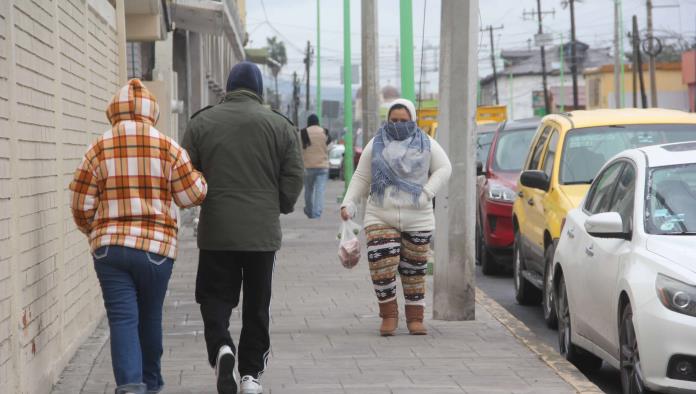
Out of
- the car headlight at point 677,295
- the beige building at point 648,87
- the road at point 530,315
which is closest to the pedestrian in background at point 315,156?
the road at point 530,315

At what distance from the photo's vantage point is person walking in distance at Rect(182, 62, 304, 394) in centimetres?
735

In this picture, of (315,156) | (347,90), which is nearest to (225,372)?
(315,156)

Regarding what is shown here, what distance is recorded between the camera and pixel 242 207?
7.35m

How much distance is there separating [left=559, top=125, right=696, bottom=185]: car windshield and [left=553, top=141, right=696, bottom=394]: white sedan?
2428mm

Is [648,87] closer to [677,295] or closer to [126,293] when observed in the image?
[677,295]

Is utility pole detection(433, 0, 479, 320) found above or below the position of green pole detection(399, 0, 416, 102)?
below

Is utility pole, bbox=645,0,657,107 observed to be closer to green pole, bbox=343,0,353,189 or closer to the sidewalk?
green pole, bbox=343,0,353,189

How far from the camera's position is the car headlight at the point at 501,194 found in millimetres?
15266

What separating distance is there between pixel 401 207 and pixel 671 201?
239 centimetres

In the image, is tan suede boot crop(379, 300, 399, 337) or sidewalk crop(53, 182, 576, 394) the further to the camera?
tan suede boot crop(379, 300, 399, 337)

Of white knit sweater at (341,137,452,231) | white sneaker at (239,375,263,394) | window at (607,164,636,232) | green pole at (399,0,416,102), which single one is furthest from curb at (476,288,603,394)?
green pole at (399,0,416,102)

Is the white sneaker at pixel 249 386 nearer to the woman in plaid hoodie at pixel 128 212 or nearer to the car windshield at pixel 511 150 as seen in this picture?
the woman in plaid hoodie at pixel 128 212

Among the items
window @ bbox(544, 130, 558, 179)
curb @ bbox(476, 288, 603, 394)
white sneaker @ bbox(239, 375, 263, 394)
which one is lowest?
curb @ bbox(476, 288, 603, 394)

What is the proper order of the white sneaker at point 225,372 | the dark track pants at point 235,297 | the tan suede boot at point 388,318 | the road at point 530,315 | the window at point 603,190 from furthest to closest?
the tan suede boot at point 388,318 → the road at point 530,315 → the window at point 603,190 → the dark track pants at point 235,297 → the white sneaker at point 225,372
